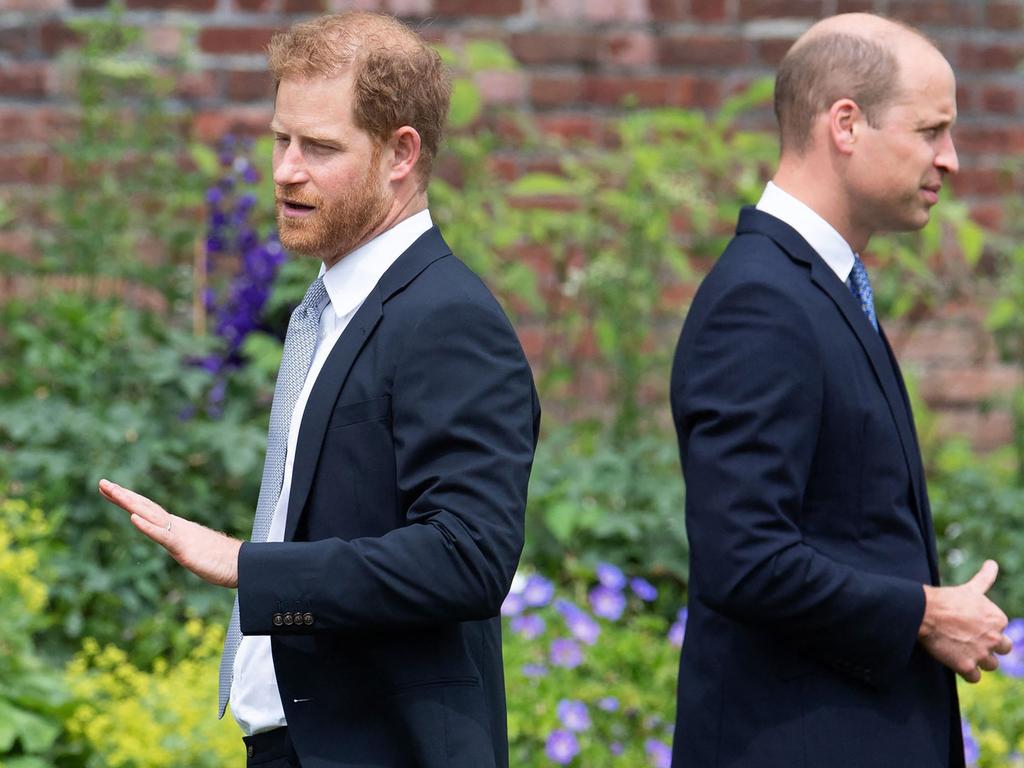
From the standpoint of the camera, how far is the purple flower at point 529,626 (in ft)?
13.3

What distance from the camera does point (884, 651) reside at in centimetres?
243

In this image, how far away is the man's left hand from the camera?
2064 mm

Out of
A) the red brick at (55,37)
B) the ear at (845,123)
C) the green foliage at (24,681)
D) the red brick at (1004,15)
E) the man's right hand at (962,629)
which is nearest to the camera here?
the man's right hand at (962,629)

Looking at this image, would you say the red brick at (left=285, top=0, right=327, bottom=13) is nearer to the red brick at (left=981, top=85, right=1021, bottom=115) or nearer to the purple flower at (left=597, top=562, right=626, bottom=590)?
the purple flower at (left=597, top=562, right=626, bottom=590)

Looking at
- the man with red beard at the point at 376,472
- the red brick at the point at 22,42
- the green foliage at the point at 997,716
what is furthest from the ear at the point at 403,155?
the red brick at the point at 22,42

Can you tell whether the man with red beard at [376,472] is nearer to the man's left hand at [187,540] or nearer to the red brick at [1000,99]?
the man's left hand at [187,540]

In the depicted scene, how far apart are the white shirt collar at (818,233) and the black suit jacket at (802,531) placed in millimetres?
45

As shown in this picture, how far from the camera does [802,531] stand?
97.7 inches

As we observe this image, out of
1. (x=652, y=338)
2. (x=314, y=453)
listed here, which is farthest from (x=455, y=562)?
(x=652, y=338)

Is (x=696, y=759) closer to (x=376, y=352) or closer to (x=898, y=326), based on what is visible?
(x=376, y=352)

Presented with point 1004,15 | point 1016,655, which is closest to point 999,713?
point 1016,655

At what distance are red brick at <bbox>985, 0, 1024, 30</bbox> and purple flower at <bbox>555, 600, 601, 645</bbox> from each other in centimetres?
269

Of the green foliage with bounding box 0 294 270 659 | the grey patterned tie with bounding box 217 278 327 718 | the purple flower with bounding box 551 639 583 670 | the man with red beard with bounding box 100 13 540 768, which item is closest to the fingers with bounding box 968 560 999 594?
the man with red beard with bounding box 100 13 540 768

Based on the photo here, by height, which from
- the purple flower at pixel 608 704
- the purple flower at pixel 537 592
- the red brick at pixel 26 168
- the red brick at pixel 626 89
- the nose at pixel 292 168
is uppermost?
the red brick at pixel 626 89
